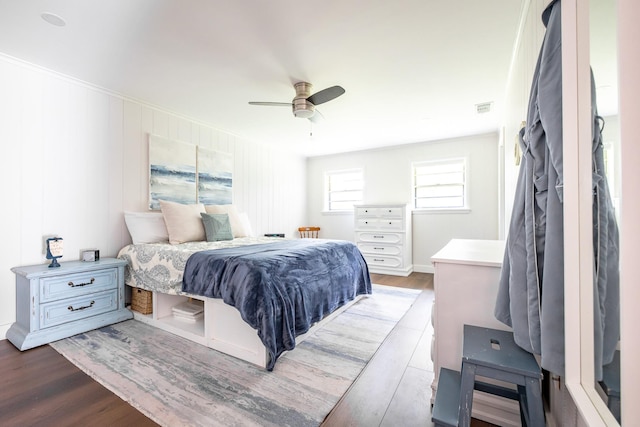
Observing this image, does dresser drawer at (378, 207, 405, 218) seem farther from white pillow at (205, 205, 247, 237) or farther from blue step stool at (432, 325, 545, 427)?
blue step stool at (432, 325, 545, 427)

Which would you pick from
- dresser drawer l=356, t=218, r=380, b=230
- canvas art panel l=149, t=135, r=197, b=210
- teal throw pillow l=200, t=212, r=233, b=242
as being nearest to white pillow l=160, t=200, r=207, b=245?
teal throw pillow l=200, t=212, r=233, b=242

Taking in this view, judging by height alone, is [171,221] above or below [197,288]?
above

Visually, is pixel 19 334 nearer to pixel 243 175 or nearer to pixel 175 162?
pixel 175 162

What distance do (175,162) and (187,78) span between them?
128 cm

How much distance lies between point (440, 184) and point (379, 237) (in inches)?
58.2

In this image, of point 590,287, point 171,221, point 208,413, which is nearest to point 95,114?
point 171,221

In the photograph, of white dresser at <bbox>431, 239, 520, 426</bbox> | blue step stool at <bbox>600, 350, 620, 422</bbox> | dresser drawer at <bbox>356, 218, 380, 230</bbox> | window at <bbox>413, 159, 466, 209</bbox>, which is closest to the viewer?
blue step stool at <bbox>600, 350, 620, 422</bbox>

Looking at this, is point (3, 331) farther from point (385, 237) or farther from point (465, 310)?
point (385, 237)

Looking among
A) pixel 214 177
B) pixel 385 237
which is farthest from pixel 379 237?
pixel 214 177

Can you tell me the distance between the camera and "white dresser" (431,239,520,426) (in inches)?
55.7

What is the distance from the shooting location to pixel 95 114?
2871mm

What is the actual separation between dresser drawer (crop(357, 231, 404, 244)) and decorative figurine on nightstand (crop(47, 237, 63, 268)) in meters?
4.07

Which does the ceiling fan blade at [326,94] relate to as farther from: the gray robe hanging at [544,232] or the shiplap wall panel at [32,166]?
the shiplap wall panel at [32,166]

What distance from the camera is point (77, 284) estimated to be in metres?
2.42
